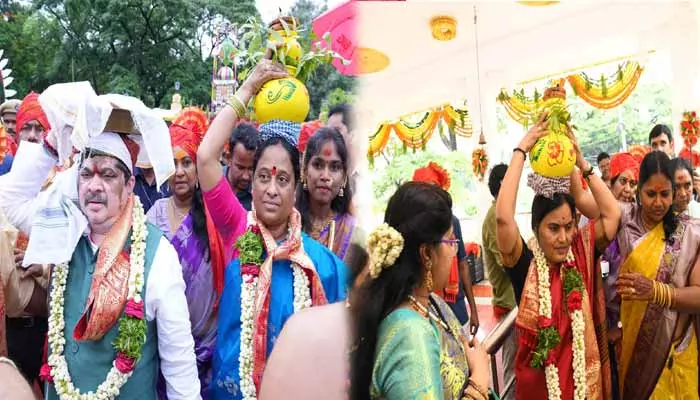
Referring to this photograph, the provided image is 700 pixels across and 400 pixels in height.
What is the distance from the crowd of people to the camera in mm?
1505

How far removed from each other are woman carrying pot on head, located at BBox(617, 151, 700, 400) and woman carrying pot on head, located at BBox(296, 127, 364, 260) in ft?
3.99

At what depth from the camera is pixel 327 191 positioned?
240cm

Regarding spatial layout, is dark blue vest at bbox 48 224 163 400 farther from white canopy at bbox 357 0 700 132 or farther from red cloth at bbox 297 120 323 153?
white canopy at bbox 357 0 700 132

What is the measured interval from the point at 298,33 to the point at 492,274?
7.95ft

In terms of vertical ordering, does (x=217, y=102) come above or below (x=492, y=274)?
above

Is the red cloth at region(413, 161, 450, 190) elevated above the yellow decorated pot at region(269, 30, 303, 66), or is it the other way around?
→ the yellow decorated pot at region(269, 30, 303, 66)

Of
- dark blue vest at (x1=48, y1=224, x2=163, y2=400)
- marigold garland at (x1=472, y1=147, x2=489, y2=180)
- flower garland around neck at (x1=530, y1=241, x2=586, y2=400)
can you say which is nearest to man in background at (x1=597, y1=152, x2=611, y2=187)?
marigold garland at (x1=472, y1=147, x2=489, y2=180)

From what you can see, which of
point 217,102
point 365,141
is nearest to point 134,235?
point 365,141

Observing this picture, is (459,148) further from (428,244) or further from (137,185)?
(428,244)

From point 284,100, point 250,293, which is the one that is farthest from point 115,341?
point 284,100

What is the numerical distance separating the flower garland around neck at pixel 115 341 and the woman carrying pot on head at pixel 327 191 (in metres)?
0.71

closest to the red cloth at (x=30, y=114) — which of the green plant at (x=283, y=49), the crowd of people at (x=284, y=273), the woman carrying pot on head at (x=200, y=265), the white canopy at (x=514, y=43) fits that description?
the crowd of people at (x=284, y=273)

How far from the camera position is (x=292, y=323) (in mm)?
795

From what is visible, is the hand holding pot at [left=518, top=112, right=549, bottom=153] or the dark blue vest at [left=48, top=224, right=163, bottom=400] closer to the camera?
the dark blue vest at [left=48, top=224, right=163, bottom=400]
